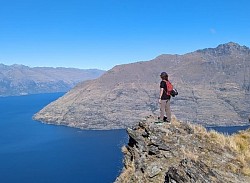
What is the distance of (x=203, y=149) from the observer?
535 inches

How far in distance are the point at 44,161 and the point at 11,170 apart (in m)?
23.8

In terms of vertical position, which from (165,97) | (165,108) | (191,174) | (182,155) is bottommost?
(182,155)

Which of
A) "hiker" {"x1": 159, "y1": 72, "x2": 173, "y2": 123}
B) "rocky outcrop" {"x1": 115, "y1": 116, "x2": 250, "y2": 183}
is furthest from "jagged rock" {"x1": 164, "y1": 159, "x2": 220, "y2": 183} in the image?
"hiker" {"x1": 159, "y1": 72, "x2": 173, "y2": 123}

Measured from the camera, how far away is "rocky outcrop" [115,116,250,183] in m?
10.8

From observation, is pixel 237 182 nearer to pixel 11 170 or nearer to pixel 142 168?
pixel 142 168

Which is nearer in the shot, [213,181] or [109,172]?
[213,181]

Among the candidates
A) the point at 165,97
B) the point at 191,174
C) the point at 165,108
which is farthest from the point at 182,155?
the point at 165,97

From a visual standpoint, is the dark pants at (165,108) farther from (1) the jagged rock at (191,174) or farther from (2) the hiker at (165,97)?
(1) the jagged rock at (191,174)

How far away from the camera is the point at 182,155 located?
43.2ft

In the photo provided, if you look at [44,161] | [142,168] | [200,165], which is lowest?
[44,161]

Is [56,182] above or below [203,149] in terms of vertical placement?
below

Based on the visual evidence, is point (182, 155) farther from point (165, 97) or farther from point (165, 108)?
point (165, 97)

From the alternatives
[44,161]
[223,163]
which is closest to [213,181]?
[223,163]

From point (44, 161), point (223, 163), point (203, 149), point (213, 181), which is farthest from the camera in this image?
point (44, 161)
